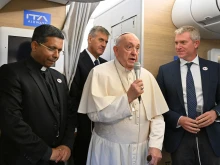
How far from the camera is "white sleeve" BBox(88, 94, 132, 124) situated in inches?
65.3

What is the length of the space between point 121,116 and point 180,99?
77 cm

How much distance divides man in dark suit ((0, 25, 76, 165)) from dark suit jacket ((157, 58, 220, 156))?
94 centimetres

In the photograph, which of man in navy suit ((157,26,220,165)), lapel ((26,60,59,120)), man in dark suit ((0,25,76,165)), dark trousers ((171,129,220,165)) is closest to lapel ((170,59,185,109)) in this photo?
man in navy suit ((157,26,220,165))

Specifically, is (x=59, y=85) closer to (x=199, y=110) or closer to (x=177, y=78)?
(x=177, y=78)

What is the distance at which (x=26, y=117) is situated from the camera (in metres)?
1.61

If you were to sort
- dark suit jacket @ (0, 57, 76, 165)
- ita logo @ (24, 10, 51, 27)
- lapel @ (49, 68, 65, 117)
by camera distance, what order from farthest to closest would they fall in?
1. ita logo @ (24, 10, 51, 27)
2. lapel @ (49, 68, 65, 117)
3. dark suit jacket @ (0, 57, 76, 165)

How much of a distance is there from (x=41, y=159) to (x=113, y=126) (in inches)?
21.2

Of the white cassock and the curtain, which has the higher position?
the curtain

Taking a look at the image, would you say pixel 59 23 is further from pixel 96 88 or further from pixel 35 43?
pixel 96 88

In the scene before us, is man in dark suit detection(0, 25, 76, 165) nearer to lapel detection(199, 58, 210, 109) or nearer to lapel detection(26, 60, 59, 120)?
lapel detection(26, 60, 59, 120)

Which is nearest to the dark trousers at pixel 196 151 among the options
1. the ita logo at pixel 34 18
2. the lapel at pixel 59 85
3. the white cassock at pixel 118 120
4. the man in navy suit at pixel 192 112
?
the man in navy suit at pixel 192 112

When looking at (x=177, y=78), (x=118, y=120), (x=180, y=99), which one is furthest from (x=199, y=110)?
(x=118, y=120)

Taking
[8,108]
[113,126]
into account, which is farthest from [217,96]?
[8,108]

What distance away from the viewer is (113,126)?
1.80 metres
